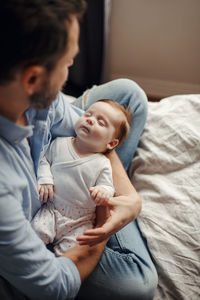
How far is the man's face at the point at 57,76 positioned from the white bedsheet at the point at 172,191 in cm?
63

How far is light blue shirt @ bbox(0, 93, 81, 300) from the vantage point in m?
0.65

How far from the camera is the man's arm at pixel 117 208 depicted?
0.80m

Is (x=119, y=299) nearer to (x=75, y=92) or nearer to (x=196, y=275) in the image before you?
(x=196, y=275)

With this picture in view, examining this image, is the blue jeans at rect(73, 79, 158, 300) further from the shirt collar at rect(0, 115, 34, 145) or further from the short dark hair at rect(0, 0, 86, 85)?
the short dark hair at rect(0, 0, 86, 85)

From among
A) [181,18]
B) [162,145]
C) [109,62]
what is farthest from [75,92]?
[162,145]

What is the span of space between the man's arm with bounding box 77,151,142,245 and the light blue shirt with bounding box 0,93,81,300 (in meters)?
0.10

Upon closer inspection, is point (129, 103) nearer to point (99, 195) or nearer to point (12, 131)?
point (99, 195)

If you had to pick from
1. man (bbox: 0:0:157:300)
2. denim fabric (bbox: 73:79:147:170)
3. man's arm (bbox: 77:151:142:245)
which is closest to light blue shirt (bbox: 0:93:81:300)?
man (bbox: 0:0:157:300)

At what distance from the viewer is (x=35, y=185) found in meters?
0.83

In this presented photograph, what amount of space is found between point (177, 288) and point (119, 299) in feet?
0.65

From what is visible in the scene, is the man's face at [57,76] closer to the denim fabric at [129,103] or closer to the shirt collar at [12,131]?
the shirt collar at [12,131]

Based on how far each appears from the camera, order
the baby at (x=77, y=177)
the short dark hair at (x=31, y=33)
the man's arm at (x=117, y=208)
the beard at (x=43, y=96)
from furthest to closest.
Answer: the baby at (x=77, y=177)
the man's arm at (x=117, y=208)
the beard at (x=43, y=96)
the short dark hair at (x=31, y=33)

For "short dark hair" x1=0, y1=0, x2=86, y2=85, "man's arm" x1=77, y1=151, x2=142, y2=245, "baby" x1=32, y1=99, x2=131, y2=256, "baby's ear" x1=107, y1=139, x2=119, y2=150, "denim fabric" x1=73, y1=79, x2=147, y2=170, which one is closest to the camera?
"short dark hair" x1=0, y1=0, x2=86, y2=85

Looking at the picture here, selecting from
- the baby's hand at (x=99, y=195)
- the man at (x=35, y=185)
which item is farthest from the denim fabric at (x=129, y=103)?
the baby's hand at (x=99, y=195)
